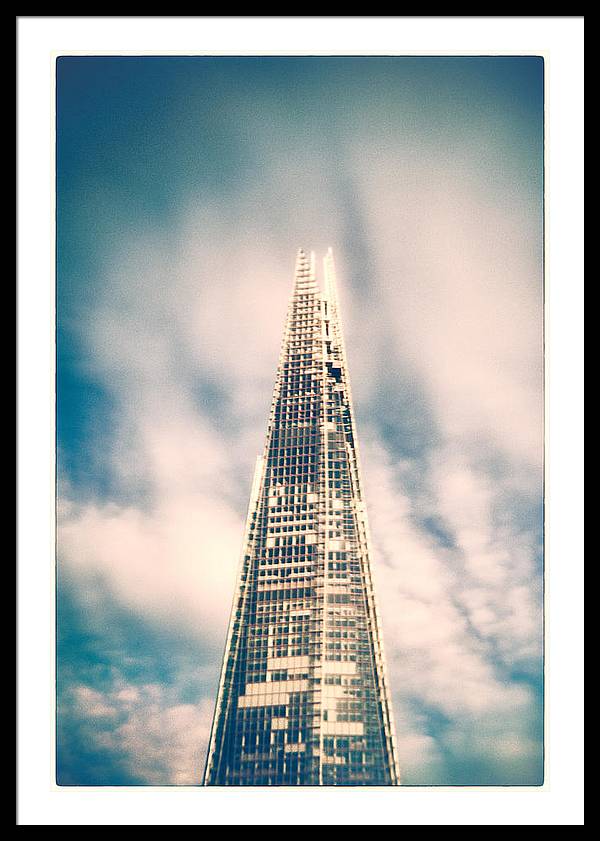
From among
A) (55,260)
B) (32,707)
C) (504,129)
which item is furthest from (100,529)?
(504,129)

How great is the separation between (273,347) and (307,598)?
24.6 ft

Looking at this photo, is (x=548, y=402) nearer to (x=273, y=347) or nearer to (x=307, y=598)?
(x=273, y=347)

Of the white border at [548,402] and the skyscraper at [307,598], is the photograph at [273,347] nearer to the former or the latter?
the white border at [548,402]

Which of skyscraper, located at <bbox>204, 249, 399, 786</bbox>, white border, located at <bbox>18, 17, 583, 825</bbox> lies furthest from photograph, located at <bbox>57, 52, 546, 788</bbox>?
skyscraper, located at <bbox>204, 249, 399, 786</bbox>

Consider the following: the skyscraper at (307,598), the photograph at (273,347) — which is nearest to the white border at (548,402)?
the photograph at (273,347)

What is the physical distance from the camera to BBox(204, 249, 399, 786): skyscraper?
75.4 feet

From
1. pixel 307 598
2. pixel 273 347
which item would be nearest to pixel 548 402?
pixel 273 347

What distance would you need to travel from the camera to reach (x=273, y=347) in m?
20.2

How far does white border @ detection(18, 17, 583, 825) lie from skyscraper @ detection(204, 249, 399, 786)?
4455 mm

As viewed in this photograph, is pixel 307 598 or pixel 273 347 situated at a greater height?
pixel 273 347

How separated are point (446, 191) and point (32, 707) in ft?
30.3

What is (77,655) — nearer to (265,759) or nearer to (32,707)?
(32,707)

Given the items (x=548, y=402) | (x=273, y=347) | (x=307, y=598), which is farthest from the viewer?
(x=307, y=598)

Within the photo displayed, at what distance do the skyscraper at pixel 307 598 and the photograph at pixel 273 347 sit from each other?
2582mm
